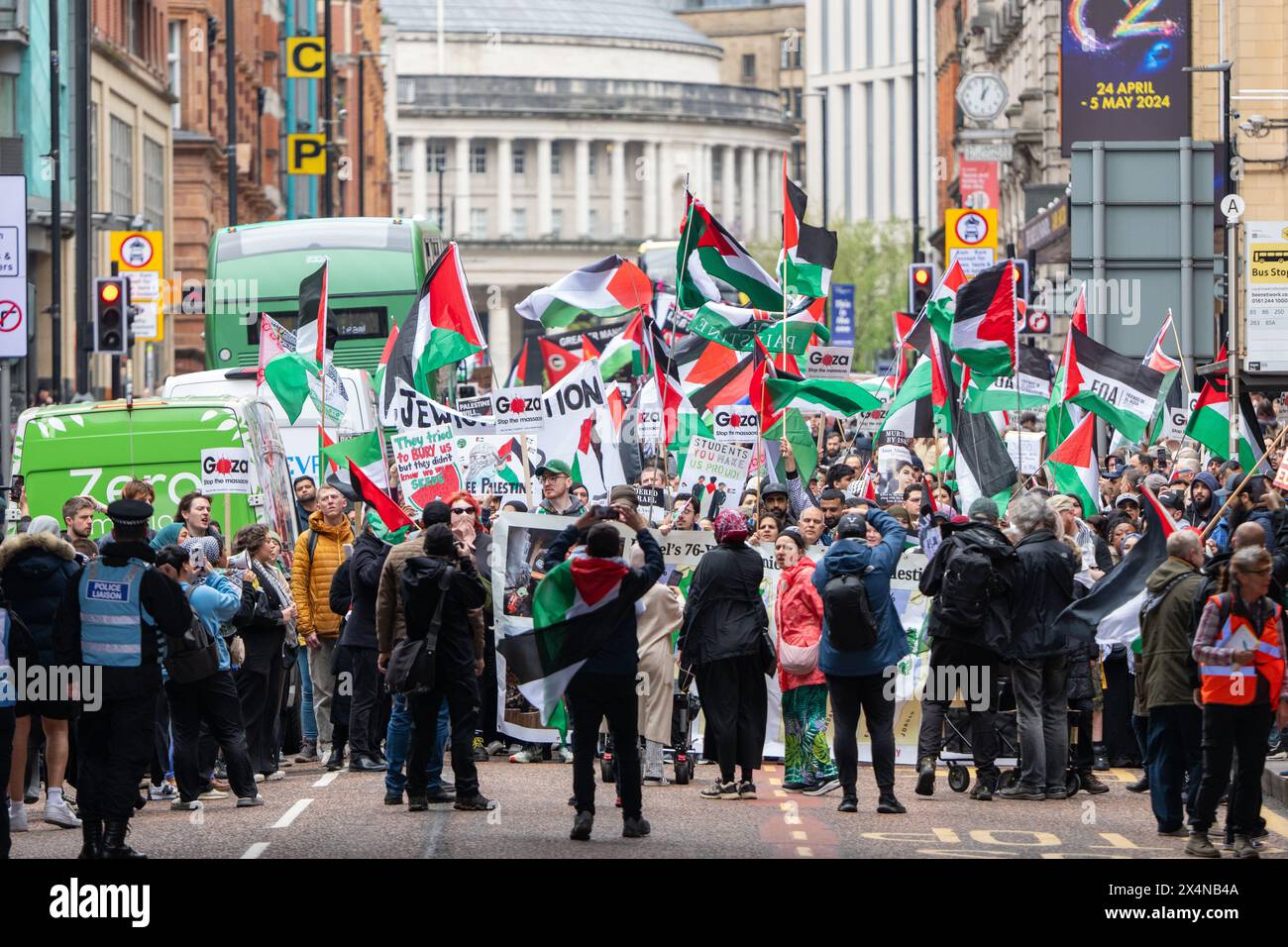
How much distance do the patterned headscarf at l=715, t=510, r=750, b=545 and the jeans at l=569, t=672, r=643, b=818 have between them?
201 cm

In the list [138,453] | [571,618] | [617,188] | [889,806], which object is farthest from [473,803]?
[617,188]

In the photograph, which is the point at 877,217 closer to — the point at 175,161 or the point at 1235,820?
the point at 175,161

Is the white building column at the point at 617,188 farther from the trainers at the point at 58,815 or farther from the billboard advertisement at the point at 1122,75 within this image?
the trainers at the point at 58,815

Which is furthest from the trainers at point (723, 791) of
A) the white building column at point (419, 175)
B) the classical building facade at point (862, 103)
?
the white building column at point (419, 175)

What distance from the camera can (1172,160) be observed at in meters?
24.0

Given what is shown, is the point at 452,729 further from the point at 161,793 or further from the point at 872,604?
the point at 872,604

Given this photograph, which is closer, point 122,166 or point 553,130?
point 122,166

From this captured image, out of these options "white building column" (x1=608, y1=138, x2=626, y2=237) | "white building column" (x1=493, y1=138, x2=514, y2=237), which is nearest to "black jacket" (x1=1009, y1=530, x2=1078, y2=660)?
"white building column" (x1=608, y1=138, x2=626, y2=237)

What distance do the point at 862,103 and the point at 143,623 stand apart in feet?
449

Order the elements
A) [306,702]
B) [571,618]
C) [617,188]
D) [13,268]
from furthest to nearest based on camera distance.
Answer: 1. [617,188]
2. [13,268]
3. [306,702]
4. [571,618]

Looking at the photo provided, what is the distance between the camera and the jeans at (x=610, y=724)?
1341 centimetres

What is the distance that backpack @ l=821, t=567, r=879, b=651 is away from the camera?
14836mm

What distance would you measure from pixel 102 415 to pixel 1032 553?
788 centimetres

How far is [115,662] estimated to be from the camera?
497 inches
